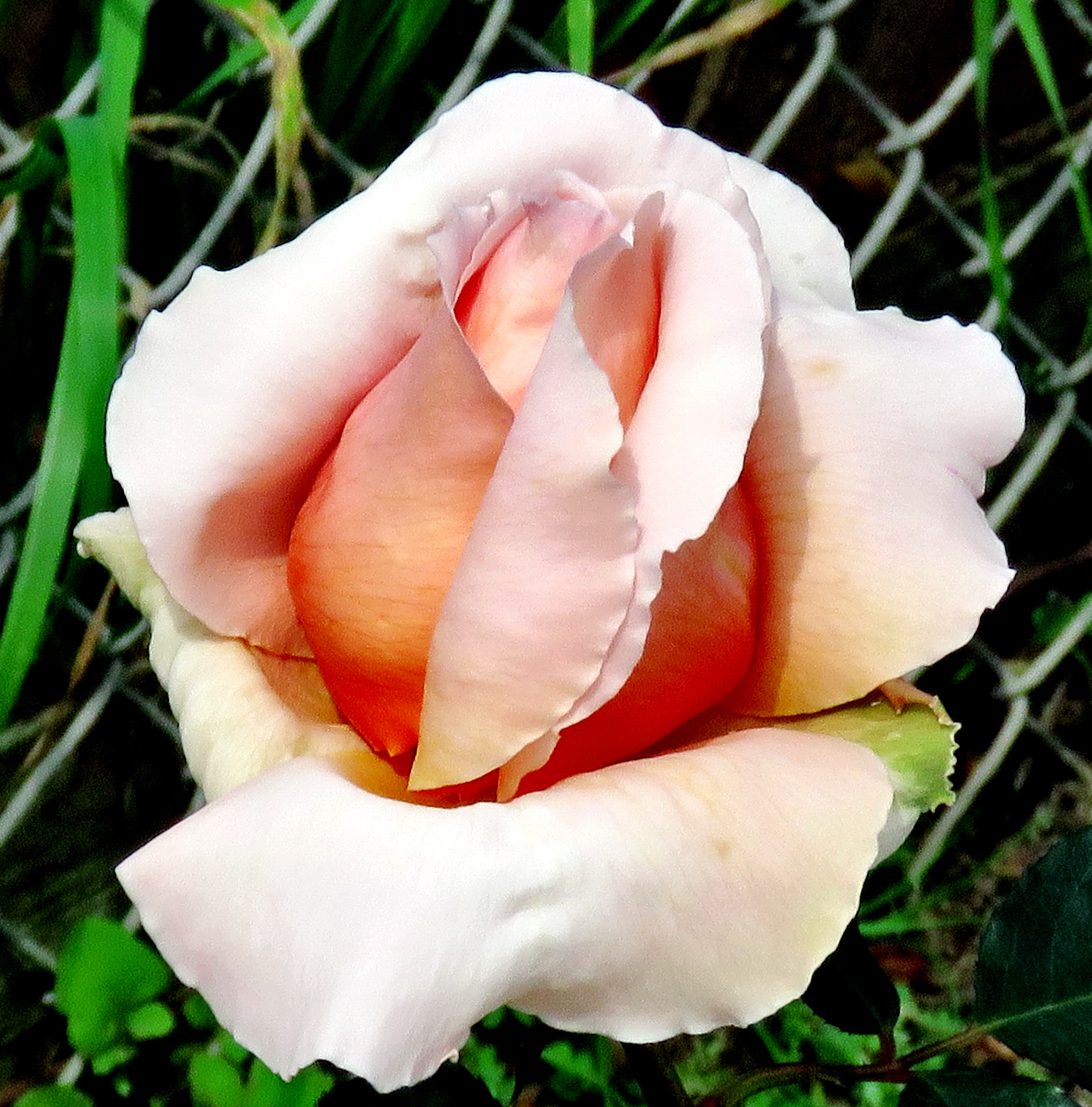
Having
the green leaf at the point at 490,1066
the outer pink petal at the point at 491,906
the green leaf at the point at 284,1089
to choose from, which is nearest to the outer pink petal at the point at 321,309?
the outer pink petal at the point at 491,906

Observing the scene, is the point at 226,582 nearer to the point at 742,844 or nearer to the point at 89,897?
the point at 742,844

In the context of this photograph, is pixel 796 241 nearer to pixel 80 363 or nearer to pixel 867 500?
pixel 867 500

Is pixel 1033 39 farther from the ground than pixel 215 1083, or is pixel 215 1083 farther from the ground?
pixel 1033 39

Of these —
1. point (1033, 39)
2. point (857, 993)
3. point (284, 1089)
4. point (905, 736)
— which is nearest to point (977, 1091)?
point (857, 993)

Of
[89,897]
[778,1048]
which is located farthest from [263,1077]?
[778,1048]

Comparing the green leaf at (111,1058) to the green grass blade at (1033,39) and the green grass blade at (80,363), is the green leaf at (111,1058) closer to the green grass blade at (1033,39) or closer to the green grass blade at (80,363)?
the green grass blade at (80,363)

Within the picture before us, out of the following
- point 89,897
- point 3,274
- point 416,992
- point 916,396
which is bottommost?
point 89,897

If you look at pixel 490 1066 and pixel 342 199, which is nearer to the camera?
pixel 342 199

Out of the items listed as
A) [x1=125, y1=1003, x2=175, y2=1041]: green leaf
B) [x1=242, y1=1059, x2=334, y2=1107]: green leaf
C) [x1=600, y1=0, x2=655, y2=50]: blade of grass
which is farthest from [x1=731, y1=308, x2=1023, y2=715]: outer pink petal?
[x1=125, y1=1003, x2=175, y2=1041]: green leaf
